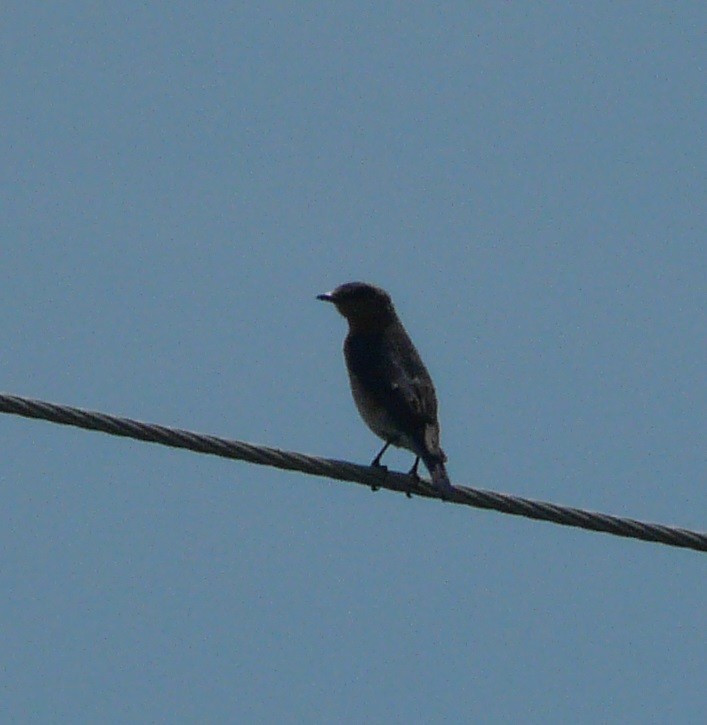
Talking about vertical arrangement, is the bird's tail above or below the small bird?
below

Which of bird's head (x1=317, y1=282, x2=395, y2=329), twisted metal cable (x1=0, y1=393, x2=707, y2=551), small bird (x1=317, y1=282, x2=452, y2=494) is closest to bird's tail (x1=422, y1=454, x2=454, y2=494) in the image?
small bird (x1=317, y1=282, x2=452, y2=494)

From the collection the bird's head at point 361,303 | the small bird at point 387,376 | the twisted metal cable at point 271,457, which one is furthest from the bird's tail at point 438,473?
the bird's head at point 361,303

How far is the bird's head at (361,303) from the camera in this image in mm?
12617

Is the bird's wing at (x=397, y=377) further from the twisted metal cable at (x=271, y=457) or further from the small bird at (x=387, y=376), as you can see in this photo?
the twisted metal cable at (x=271, y=457)

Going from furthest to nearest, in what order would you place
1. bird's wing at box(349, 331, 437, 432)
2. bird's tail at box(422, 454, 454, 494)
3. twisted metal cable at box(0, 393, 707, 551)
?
1. bird's wing at box(349, 331, 437, 432)
2. bird's tail at box(422, 454, 454, 494)
3. twisted metal cable at box(0, 393, 707, 551)

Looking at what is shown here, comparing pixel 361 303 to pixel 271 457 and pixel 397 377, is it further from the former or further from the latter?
pixel 271 457

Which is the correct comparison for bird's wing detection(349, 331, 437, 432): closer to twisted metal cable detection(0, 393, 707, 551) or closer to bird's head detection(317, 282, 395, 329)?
bird's head detection(317, 282, 395, 329)

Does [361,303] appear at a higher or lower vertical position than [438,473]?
higher

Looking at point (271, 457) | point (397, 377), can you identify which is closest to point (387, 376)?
point (397, 377)

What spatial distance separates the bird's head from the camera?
12.6 meters

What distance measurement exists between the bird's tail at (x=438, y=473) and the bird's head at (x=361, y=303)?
2.39m

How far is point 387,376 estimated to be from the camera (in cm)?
1149

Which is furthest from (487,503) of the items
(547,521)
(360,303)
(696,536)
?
(360,303)

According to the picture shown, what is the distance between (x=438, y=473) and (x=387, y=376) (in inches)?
74.7
